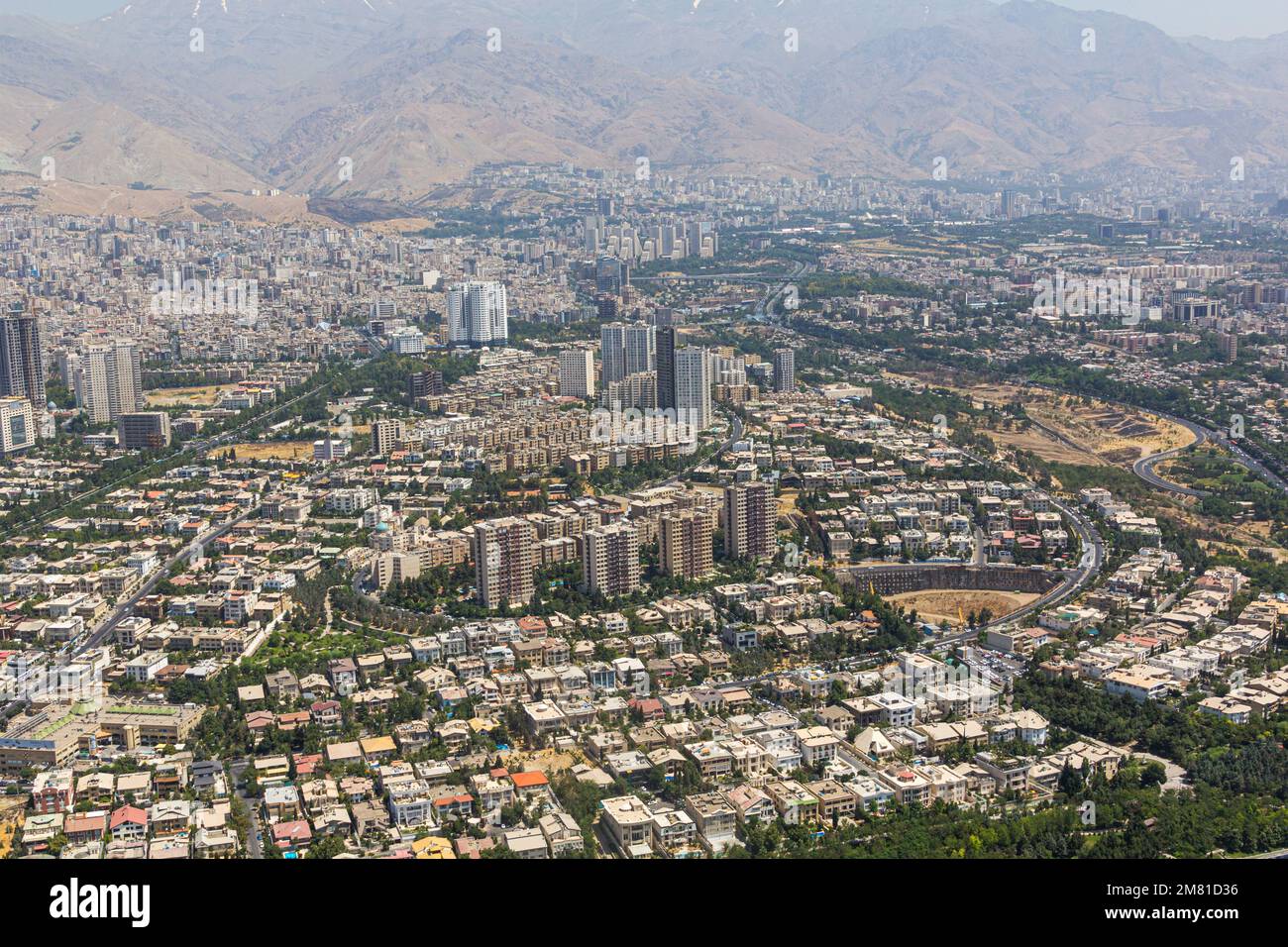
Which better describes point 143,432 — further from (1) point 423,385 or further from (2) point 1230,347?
(2) point 1230,347

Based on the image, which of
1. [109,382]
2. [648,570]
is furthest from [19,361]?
[648,570]

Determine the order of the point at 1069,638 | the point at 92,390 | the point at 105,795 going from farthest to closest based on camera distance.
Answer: the point at 92,390
the point at 1069,638
the point at 105,795

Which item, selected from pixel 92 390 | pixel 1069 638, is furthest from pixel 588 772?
pixel 92 390

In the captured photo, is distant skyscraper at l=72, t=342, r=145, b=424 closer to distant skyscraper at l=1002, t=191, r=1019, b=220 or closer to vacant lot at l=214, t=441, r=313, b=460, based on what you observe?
vacant lot at l=214, t=441, r=313, b=460

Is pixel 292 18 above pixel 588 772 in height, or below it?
above

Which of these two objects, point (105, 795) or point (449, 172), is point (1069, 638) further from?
point (449, 172)

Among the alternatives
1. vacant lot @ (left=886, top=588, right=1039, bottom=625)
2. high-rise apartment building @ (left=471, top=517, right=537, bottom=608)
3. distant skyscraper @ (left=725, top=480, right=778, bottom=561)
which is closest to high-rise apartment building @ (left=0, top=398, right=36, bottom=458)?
high-rise apartment building @ (left=471, top=517, right=537, bottom=608)

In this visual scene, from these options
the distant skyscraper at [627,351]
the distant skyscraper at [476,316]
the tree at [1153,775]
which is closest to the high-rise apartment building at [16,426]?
the distant skyscraper at [627,351]
